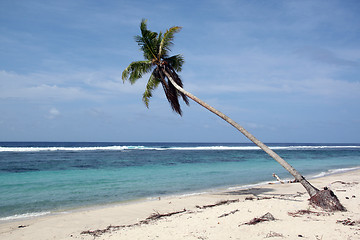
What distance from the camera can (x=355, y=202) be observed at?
803 cm

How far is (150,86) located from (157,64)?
1.14 metres

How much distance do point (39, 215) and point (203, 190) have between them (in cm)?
689

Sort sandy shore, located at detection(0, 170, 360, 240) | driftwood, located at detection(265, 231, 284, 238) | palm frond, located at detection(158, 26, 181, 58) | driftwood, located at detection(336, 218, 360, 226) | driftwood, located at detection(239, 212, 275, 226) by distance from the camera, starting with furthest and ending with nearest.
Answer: palm frond, located at detection(158, 26, 181, 58) < driftwood, located at detection(239, 212, 275, 226) < driftwood, located at detection(336, 218, 360, 226) < sandy shore, located at detection(0, 170, 360, 240) < driftwood, located at detection(265, 231, 284, 238)

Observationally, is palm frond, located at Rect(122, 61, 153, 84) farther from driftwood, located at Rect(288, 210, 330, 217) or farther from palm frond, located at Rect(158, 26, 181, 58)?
driftwood, located at Rect(288, 210, 330, 217)

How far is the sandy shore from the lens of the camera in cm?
547

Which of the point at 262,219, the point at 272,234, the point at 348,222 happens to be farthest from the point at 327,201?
the point at 272,234

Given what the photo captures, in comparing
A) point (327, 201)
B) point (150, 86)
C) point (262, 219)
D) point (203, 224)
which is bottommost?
point (203, 224)

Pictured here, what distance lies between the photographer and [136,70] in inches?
462

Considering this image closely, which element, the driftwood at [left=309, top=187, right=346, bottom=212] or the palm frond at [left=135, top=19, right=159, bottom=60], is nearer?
the driftwood at [left=309, top=187, right=346, bottom=212]

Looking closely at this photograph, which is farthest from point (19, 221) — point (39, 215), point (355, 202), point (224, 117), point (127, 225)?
point (355, 202)

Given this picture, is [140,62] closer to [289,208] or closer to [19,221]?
[19,221]

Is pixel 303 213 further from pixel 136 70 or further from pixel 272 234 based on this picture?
pixel 136 70

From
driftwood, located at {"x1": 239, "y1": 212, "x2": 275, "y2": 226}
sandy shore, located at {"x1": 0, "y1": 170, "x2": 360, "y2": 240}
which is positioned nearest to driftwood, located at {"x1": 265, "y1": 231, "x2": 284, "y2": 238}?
sandy shore, located at {"x1": 0, "y1": 170, "x2": 360, "y2": 240}

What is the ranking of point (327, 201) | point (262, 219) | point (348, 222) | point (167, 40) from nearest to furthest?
1. point (348, 222)
2. point (262, 219)
3. point (327, 201)
4. point (167, 40)
